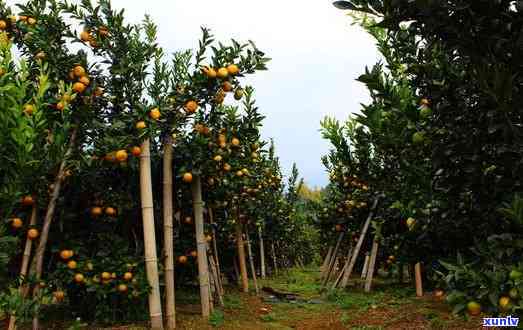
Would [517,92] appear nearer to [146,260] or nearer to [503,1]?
[503,1]

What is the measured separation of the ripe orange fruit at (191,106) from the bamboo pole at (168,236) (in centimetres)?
49

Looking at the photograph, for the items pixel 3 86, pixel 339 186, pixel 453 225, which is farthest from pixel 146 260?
pixel 339 186

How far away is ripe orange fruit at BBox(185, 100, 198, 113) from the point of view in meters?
6.08

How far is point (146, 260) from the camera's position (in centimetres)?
585

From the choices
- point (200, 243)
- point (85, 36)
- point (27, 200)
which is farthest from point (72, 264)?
point (85, 36)

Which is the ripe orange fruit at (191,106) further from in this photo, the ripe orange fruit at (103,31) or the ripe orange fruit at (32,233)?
the ripe orange fruit at (32,233)

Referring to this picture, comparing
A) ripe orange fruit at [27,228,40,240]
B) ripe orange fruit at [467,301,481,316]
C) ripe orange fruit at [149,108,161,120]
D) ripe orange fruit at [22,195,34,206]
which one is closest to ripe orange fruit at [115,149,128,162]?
ripe orange fruit at [149,108,161,120]

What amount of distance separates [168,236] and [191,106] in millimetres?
1798

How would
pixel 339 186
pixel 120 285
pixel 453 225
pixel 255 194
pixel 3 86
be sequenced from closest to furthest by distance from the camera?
pixel 453 225
pixel 3 86
pixel 120 285
pixel 255 194
pixel 339 186

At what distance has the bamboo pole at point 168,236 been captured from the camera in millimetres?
6094

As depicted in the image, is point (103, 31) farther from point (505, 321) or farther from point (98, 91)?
point (505, 321)

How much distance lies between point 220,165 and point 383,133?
3.05m

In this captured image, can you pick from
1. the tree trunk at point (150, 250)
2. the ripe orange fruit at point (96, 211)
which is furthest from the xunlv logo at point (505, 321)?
the ripe orange fruit at point (96, 211)

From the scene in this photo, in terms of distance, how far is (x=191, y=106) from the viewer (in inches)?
239
